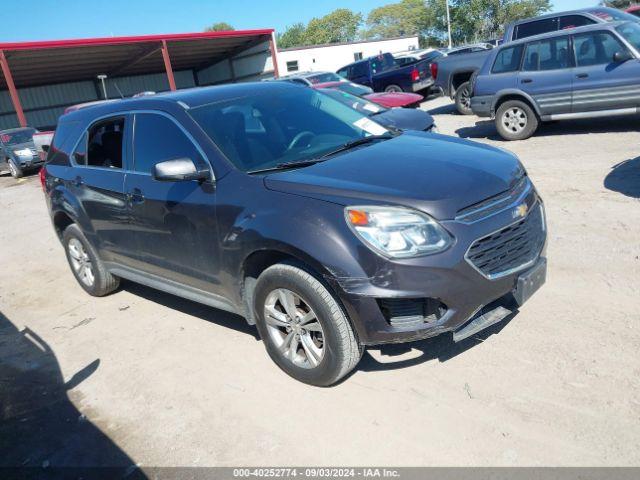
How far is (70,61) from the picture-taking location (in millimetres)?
27562

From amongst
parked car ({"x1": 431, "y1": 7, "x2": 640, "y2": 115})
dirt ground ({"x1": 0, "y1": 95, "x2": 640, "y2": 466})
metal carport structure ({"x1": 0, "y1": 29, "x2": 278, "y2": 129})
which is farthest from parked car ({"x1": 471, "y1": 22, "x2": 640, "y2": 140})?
metal carport structure ({"x1": 0, "y1": 29, "x2": 278, "y2": 129})

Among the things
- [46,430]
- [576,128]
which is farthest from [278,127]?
[576,128]

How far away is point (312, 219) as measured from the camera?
9.64 feet

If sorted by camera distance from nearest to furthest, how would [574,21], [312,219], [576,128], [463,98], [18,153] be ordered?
[312,219], [576,128], [574,21], [463,98], [18,153]

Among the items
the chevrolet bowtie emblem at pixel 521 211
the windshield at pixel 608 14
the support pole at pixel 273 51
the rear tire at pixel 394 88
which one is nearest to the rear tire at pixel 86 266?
the chevrolet bowtie emblem at pixel 521 211

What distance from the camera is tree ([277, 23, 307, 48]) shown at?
368ft

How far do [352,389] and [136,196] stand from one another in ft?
7.26

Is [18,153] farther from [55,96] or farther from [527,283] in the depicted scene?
[55,96]

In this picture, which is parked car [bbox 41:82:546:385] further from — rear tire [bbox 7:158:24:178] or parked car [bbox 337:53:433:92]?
rear tire [bbox 7:158:24:178]

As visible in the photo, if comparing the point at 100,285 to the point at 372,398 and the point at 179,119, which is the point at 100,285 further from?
the point at 372,398

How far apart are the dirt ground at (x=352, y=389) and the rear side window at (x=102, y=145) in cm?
142

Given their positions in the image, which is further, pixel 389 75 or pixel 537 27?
pixel 389 75

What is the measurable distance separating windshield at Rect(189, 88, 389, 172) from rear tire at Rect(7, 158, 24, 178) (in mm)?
15766

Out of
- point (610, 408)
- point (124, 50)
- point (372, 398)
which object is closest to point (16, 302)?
point (372, 398)
